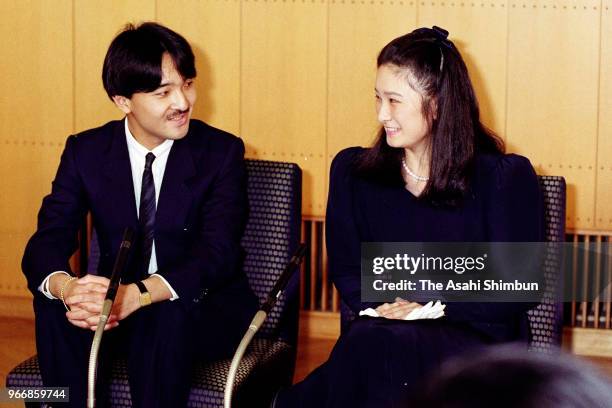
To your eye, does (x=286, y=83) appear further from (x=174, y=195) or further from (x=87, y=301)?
(x=87, y=301)

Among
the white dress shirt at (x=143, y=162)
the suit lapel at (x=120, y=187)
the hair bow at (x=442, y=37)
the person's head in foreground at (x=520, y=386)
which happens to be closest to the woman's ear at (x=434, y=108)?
the hair bow at (x=442, y=37)

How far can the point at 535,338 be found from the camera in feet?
8.91

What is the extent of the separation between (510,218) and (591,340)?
171cm

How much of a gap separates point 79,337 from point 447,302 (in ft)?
3.23

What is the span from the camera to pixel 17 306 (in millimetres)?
4613

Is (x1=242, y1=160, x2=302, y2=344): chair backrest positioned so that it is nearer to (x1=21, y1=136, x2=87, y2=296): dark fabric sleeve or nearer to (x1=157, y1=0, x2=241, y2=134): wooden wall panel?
(x1=21, y1=136, x2=87, y2=296): dark fabric sleeve

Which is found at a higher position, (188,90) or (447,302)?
(188,90)

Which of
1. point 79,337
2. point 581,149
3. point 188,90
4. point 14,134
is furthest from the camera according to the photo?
Result: point 14,134

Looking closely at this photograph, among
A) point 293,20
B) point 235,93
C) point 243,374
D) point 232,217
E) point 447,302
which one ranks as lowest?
point 243,374

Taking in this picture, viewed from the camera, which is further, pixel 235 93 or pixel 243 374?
pixel 235 93

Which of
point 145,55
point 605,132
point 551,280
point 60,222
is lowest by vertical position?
point 551,280

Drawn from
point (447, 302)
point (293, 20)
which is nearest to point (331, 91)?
point (293, 20)

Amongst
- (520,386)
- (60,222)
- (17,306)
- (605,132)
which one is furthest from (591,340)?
(520,386)

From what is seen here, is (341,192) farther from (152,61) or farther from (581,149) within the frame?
(581,149)
